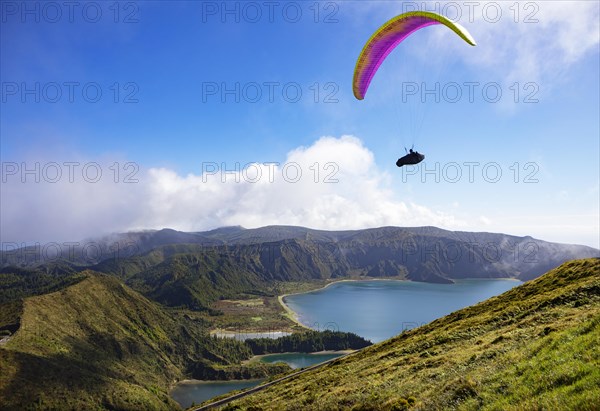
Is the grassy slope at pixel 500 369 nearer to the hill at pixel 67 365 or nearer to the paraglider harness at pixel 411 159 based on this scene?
the paraglider harness at pixel 411 159

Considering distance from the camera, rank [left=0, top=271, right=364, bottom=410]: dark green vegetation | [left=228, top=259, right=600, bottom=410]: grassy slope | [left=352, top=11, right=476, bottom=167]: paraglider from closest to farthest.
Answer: [left=228, top=259, right=600, bottom=410]: grassy slope, [left=352, top=11, right=476, bottom=167]: paraglider, [left=0, top=271, right=364, bottom=410]: dark green vegetation

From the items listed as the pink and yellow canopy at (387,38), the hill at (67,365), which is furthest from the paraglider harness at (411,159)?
the hill at (67,365)

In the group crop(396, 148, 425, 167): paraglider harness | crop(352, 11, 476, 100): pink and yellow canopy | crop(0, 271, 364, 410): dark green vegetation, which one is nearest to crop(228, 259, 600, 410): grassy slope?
crop(396, 148, 425, 167): paraglider harness

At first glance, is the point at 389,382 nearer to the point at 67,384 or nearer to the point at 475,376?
the point at 475,376

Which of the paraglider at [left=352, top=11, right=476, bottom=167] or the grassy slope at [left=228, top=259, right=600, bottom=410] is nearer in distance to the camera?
the grassy slope at [left=228, top=259, right=600, bottom=410]

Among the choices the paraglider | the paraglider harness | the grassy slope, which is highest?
the paraglider

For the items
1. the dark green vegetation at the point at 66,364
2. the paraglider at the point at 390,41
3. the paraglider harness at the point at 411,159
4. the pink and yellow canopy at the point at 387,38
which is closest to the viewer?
the pink and yellow canopy at the point at 387,38

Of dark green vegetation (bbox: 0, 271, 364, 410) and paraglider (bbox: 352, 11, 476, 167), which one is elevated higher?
paraglider (bbox: 352, 11, 476, 167)

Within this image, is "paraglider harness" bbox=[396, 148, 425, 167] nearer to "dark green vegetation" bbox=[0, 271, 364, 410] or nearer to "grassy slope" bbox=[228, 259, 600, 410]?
"grassy slope" bbox=[228, 259, 600, 410]
